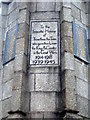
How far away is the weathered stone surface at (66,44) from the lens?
27.2 feet

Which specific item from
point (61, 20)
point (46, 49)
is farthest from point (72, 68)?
point (61, 20)

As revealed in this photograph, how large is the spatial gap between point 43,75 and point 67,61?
2.52 ft

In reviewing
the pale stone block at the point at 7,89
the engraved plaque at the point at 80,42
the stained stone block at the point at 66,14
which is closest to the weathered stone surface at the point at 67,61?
the engraved plaque at the point at 80,42

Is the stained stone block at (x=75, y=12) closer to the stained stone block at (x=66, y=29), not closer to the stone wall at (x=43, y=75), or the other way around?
the stone wall at (x=43, y=75)

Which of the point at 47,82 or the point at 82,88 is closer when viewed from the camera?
the point at 47,82

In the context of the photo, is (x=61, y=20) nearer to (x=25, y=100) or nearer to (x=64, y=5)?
(x=64, y=5)

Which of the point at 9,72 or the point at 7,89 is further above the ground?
the point at 9,72

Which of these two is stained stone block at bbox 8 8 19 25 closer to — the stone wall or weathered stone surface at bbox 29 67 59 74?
the stone wall

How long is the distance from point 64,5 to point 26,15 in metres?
1.21

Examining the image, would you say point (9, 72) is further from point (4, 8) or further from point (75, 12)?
point (75, 12)

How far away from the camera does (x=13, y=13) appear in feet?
32.3

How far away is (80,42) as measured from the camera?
9.03 meters

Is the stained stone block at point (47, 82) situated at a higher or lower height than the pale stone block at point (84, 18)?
lower

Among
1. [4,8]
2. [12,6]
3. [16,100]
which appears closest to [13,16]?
[12,6]
